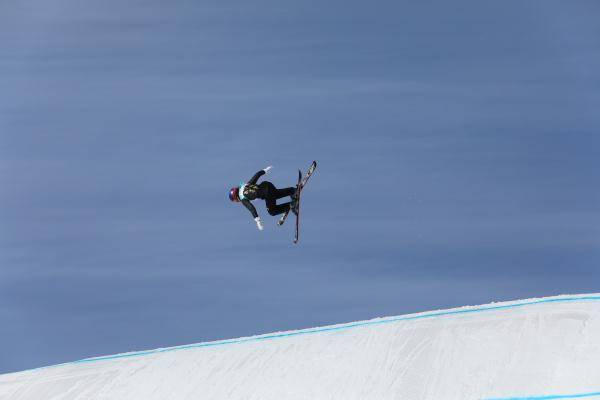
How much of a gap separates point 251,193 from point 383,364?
17.7ft

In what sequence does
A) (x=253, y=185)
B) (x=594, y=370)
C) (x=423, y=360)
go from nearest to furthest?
(x=594, y=370) → (x=423, y=360) → (x=253, y=185)

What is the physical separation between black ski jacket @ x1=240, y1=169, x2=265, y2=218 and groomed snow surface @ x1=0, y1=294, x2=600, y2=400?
12.6 feet

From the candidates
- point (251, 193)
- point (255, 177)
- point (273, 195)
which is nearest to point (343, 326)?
point (273, 195)

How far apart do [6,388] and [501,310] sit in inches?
518

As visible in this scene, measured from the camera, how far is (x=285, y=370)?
2709 centimetres

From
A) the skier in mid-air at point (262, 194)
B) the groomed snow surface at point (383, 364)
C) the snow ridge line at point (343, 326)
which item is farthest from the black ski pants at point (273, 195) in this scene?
the snow ridge line at point (343, 326)

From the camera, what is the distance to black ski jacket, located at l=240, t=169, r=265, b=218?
91.8 feet

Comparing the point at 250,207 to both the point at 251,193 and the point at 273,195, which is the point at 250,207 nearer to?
the point at 251,193

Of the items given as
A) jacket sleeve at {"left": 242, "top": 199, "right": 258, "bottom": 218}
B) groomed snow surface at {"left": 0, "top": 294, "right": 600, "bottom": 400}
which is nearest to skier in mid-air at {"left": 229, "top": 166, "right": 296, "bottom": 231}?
jacket sleeve at {"left": 242, "top": 199, "right": 258, "bottom": 218}

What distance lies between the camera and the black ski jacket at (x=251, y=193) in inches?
1102

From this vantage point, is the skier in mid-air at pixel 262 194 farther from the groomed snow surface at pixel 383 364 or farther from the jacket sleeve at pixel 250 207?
the groomed snow surface at pixel 383 364

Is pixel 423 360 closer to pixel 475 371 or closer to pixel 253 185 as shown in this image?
pixel 475 371

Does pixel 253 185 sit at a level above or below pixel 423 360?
above

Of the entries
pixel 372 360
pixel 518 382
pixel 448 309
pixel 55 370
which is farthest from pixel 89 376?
pixel 518 382
